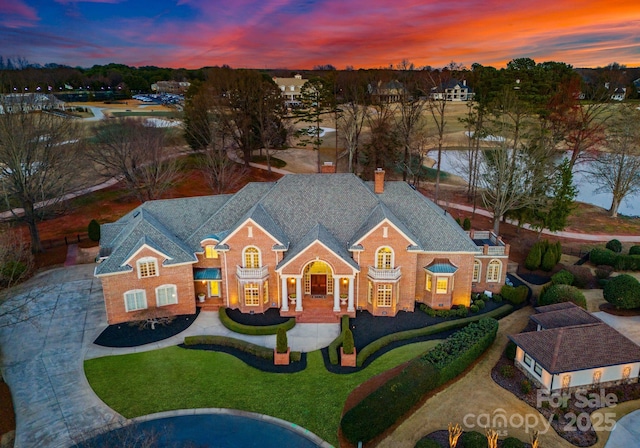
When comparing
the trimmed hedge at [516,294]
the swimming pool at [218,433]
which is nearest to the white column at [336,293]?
the swimming pool at [218,433]

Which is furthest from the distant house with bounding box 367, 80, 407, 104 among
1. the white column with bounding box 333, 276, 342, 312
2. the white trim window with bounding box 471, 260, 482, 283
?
the white column with bounding box 333, 276, 342, 312

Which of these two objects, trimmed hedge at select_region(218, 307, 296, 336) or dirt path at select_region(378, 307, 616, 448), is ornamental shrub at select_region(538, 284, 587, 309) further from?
trimmed hedge at select_region(218, 307, 296, 336)

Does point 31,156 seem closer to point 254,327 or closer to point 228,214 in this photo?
point 228,214

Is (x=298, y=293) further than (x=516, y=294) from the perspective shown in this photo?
No

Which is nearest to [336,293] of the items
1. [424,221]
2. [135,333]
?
[424,221]

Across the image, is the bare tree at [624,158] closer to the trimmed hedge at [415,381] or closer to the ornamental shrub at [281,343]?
the trimmed hedge at [415,381]

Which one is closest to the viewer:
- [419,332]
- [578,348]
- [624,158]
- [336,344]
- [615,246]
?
[578,348]
